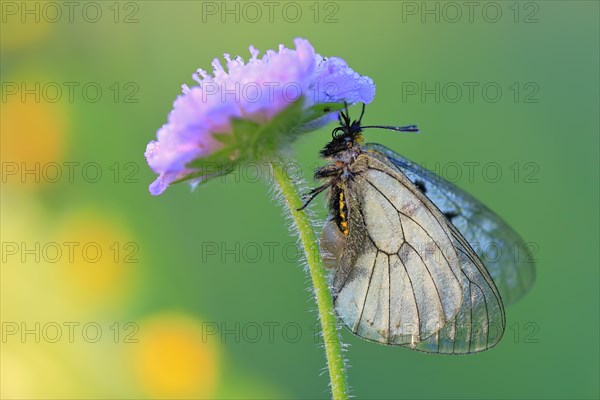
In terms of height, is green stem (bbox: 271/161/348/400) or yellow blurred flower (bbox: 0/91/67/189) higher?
yellow blurred flower (bbox: 0/91/67/189)

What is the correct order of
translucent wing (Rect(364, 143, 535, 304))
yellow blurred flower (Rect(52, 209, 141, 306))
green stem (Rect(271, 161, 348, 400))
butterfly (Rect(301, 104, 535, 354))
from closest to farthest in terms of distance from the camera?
green stem (Rect(271, 161, 348, 400)), butterfly (Rect(301, 104, 535, 354)), translucent wing (Rect(364, 143, 535, 304)), yellow blurred flower (Rect(52, 209, 141, 306))

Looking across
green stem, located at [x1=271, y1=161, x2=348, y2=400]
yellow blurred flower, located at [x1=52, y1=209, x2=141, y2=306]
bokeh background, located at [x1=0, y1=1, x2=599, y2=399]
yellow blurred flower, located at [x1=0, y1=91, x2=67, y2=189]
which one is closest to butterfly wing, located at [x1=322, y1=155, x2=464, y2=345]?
green stem, located at [x1=271, y1=161, x2=348, y2=400]

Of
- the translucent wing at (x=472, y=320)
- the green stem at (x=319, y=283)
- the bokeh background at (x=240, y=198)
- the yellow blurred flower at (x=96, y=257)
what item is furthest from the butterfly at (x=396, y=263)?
the yellow blurred flower at (x=96, y=257)

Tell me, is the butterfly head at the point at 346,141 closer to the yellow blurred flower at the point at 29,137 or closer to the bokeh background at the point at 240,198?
the bokeh background at the point at 240,198

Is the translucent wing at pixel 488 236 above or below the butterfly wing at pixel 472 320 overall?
above

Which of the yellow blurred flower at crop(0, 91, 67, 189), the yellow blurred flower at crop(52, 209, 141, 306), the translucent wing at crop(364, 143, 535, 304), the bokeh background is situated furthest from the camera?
the yellow blurred flower at crop(0, 91, 67, 189)

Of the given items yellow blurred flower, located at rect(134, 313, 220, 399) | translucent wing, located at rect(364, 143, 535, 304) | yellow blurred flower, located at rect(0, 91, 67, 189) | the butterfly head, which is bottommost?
yellow blurred flower, located at rect(134, 313, 220, 399)

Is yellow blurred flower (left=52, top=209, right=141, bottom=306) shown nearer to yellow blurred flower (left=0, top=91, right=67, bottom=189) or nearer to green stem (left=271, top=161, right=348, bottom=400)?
yellow blurred flower (left=0, top=91, right=67, bottom=189)
